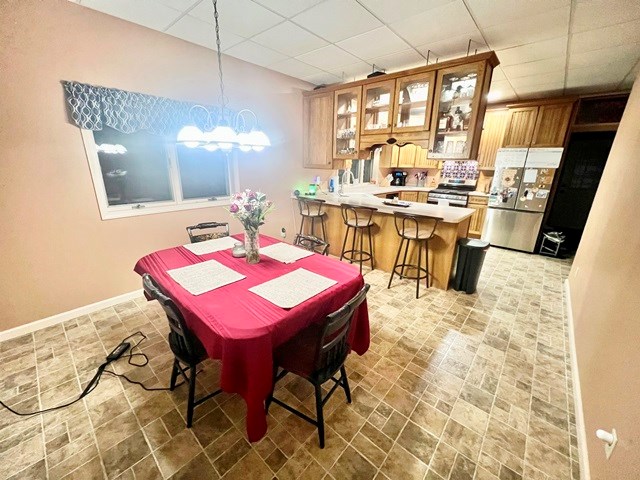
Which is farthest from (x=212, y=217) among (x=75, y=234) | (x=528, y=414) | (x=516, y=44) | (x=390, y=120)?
(x=516, y=44)

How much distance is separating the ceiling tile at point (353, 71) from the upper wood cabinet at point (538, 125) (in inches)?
113

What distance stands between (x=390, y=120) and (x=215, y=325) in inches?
131

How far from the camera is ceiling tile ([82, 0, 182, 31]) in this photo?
207 centimetres

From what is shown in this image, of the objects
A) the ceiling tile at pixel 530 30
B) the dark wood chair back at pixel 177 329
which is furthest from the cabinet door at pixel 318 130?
the dark wood chair back at pixel 177 329

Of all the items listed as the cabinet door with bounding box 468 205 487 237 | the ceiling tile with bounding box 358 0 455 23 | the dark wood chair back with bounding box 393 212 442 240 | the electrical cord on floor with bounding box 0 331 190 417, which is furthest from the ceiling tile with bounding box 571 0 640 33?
the electrical cord on floor with bounding box 0 331 190 417

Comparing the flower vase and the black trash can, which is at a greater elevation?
the flower vase

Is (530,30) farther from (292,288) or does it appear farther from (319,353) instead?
(319,353)

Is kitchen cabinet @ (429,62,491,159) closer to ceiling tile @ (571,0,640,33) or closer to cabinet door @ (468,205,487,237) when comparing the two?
ceiling tile @ (571,0,640,33)

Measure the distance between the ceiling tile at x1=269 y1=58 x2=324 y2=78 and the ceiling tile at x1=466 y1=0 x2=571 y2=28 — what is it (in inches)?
78.5

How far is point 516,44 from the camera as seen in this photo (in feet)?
8.22

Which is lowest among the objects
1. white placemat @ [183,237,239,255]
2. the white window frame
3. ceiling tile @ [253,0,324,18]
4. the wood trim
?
white placemat @ [183,237,239,255]

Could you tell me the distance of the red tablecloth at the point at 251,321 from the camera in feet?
3.84

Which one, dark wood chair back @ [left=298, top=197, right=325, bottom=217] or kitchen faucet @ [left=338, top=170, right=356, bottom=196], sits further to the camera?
kitchen faucet @ [left=338, top=170, right=356, bottom=196]

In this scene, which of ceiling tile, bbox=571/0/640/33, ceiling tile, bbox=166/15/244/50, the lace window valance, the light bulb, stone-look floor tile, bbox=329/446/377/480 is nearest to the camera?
stone-look floor tile, bbox=329/446/377/480
